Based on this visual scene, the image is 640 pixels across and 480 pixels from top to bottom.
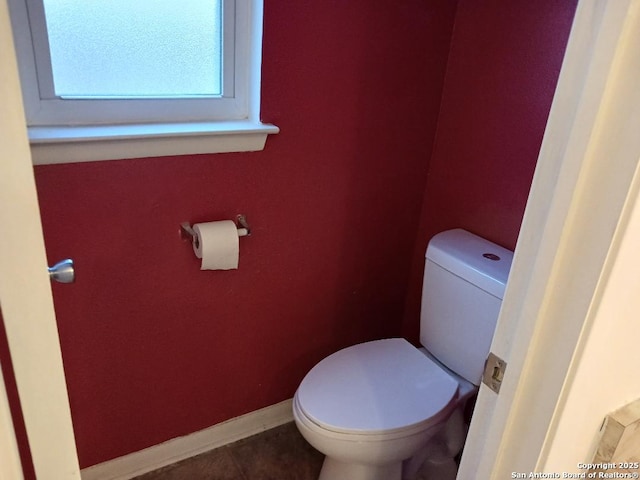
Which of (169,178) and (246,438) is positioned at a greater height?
(169,178)

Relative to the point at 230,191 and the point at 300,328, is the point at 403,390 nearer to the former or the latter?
the point at 300,328

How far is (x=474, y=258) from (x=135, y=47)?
1.08 m

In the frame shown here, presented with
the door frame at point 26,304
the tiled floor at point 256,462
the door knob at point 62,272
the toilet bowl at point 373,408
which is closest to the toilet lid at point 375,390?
the toilet bowl at point 373,408

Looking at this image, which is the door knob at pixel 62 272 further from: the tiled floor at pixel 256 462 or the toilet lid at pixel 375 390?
the tiled floor at pixel 256 462

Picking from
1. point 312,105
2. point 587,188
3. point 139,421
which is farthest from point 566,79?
point 139,421

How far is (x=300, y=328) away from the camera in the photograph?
1.87 m

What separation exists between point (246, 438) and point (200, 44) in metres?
1.33

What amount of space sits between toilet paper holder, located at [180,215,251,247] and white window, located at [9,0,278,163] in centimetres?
21

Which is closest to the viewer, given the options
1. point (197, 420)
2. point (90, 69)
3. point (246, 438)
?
point (90, 69)

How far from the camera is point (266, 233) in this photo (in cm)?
165

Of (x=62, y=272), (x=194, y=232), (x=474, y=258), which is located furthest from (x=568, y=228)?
(x=194, y=232)

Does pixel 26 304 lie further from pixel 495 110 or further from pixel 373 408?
pixel 495 110

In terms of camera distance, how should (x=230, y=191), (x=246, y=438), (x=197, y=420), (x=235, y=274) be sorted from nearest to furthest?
(x=230, y=191)
(x=235, y=274)
(x=197, y=420)
(x=246, y=438)

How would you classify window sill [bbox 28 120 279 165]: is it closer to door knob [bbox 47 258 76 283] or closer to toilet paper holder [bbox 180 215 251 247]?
toilet paper holder [bbox 180 215 251 247]
